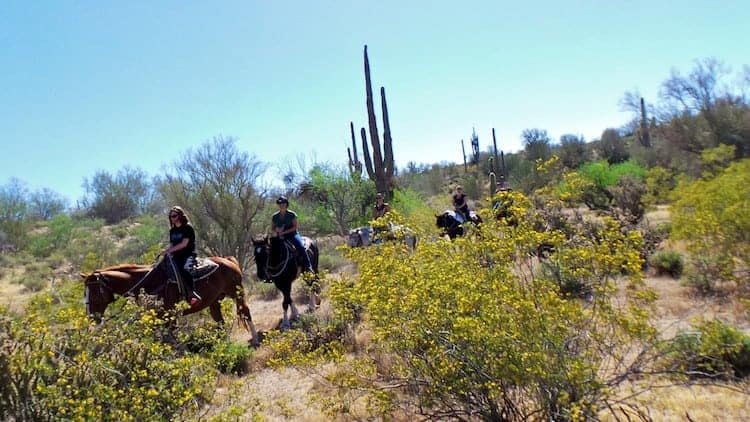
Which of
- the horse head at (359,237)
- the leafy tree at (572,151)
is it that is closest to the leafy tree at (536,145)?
the leafy tree at (572,151)

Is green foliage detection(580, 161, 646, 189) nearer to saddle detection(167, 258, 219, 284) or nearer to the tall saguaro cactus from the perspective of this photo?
the tall saguaro cactus

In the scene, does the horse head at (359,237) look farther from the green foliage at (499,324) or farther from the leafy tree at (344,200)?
the green foliage at (499,324)

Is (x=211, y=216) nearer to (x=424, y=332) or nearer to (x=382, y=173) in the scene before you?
(x=382, y=173)

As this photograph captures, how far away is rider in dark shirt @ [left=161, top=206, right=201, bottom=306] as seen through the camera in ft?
22.0

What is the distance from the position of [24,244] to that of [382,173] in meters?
19.8

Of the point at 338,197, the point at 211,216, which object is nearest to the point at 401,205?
the point at 338,197

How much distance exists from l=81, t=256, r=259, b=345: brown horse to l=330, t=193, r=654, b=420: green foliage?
318 centimetres

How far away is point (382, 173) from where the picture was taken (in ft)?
56.2

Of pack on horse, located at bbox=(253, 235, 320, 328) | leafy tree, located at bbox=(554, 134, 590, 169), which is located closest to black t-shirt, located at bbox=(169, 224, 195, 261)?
pack on horse, located at bbox=(253, 235, 320, 328)

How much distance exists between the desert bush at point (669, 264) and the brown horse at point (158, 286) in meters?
7.71

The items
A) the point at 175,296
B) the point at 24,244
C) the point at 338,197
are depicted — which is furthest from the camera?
the point at 24,244

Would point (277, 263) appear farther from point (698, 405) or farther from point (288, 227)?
point (698, 405)

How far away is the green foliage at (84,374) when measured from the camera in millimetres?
2734

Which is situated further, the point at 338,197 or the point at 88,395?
the point at 338,197
